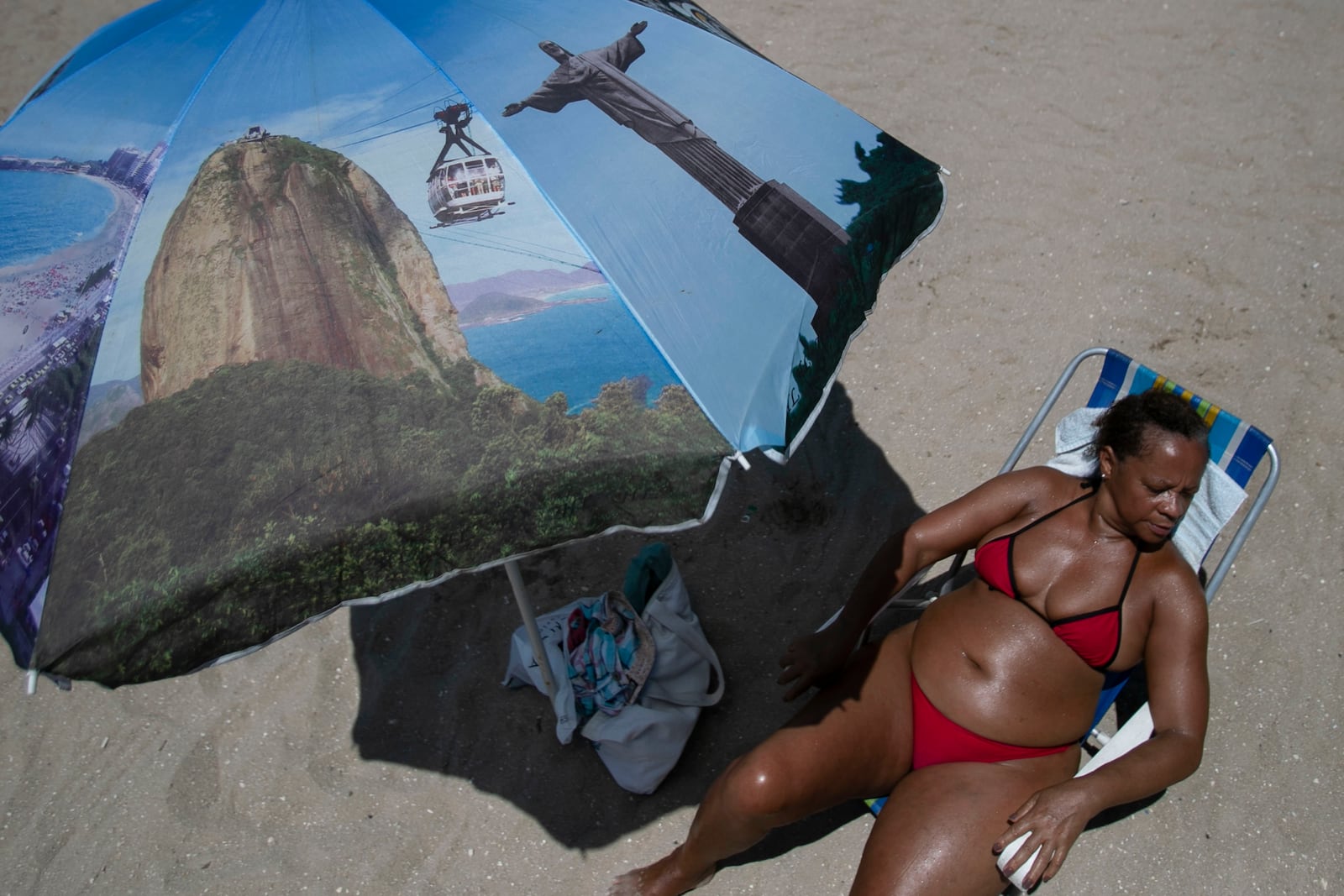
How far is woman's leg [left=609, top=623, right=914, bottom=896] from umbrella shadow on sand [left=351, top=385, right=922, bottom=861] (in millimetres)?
513

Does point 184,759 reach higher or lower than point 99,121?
lower

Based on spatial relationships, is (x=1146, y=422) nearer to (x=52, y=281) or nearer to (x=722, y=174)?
(x=722, y=174)

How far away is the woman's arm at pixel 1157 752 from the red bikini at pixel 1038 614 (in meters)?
0.10

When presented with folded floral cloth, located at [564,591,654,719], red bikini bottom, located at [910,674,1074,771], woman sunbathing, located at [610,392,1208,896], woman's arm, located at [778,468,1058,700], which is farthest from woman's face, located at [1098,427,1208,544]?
folded floral cloth, located at [564,591,654,719]

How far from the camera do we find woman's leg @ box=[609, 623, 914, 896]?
239cm

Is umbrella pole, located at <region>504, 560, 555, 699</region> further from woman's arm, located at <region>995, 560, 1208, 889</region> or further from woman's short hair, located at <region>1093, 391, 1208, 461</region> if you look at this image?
woman's short hair, located at <region>1093, 391, 1208, 461</region>

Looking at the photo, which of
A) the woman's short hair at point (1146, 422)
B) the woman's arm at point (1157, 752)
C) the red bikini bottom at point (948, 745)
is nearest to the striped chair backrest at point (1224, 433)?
the woman's short hair at point (1146, 422)

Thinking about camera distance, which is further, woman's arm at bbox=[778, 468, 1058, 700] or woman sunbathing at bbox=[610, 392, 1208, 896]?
woman's arm at bbox=[778, 468, 1058, 700]

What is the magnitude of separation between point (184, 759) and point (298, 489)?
78.2 inches

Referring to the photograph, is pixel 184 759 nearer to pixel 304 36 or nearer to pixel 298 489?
pixel 298 489

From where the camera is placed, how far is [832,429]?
4.03m

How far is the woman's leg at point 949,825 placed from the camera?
2.20 metres

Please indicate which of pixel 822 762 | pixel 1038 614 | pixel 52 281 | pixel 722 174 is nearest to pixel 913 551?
pixel 1038 614

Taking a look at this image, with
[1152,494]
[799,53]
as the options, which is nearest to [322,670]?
[1152,494]
